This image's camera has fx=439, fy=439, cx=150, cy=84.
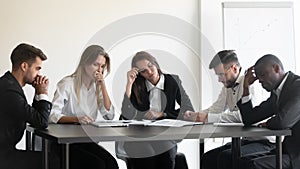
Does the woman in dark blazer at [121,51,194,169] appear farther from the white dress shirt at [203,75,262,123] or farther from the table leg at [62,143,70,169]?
the table leg at [62,143,70,169]

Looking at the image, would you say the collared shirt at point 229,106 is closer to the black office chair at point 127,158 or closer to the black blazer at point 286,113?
the black blazer at point 286,113

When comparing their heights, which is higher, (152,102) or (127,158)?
(152,102)

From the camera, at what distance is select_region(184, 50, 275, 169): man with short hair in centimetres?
285

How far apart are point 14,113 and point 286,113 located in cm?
146

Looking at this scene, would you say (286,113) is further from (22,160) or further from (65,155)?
(22,160)

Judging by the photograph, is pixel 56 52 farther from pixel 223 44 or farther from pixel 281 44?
pixel 281 44

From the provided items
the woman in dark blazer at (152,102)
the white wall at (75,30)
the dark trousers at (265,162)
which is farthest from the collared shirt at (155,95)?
the white wall at (75,30)

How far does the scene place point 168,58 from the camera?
4.16m

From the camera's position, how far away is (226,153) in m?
3.01

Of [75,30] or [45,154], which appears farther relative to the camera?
[75,30]

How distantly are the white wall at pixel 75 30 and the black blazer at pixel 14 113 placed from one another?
4.66 feet

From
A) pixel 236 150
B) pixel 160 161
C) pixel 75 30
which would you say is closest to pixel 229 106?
pixel 236 150

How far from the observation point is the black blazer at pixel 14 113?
91.0 inches

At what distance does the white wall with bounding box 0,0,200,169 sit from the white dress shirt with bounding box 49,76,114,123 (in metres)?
0.99
